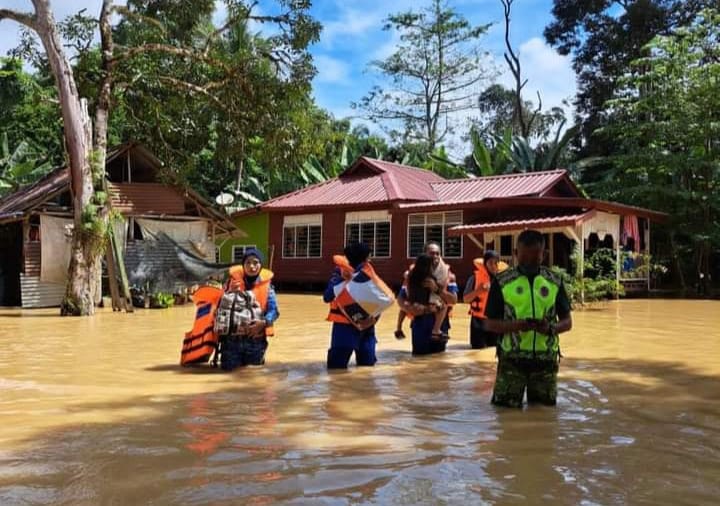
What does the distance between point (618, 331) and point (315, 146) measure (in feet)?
36.5

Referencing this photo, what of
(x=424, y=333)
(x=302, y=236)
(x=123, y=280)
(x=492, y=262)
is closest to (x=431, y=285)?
(x=424, y=333)

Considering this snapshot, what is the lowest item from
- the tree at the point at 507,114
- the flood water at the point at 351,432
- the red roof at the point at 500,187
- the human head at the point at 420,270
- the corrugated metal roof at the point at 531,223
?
the flood water at the point at 351,432

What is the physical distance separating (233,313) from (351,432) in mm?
2750

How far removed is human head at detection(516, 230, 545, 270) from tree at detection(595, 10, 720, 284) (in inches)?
775

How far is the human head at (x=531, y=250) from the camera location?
4.77 m

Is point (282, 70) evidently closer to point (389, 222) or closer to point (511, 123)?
point (389, 222)

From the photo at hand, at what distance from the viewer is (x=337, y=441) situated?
4301mm

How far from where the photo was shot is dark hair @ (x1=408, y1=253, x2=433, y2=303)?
26.0 ft

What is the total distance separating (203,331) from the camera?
7281 mm

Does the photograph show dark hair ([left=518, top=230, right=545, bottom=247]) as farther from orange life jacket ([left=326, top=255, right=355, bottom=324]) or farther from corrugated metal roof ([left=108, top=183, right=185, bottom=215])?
corrugated metal roof ([left=108, top=183, right=185, bottom=215])

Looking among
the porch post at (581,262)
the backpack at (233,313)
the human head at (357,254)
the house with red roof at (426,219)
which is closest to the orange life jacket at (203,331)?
the backpack at (233,313)

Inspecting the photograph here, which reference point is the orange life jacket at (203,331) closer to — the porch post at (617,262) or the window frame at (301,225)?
the porch post at (617,262)

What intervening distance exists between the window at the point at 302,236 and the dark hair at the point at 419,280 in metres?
18.7

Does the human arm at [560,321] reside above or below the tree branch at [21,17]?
below
